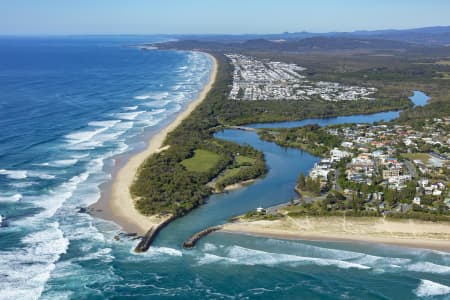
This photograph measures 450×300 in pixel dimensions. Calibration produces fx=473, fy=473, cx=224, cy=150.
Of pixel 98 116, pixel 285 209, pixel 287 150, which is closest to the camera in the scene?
pixel 285 209

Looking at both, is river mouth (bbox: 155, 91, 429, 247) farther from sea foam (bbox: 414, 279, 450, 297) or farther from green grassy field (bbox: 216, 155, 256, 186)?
sea foam (bbox: 414, 279, 450, 297)

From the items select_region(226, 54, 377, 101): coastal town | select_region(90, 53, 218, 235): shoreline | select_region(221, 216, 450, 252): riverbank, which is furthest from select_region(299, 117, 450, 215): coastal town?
select_region(226, 54, 377, 101): coastal town

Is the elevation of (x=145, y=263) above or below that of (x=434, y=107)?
below

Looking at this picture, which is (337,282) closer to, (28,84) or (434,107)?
(434,107)

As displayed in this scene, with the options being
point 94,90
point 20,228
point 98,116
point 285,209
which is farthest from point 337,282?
point 94,90

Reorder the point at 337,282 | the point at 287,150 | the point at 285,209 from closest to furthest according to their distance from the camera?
Answer: the point at 337,282 < the point at 285,209 < the point at 287,150

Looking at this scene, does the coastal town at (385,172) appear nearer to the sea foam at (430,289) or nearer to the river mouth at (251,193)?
the river mouth at (251,193)

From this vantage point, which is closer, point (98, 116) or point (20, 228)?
point (20, 228)

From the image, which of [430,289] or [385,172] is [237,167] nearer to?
[385,172]
